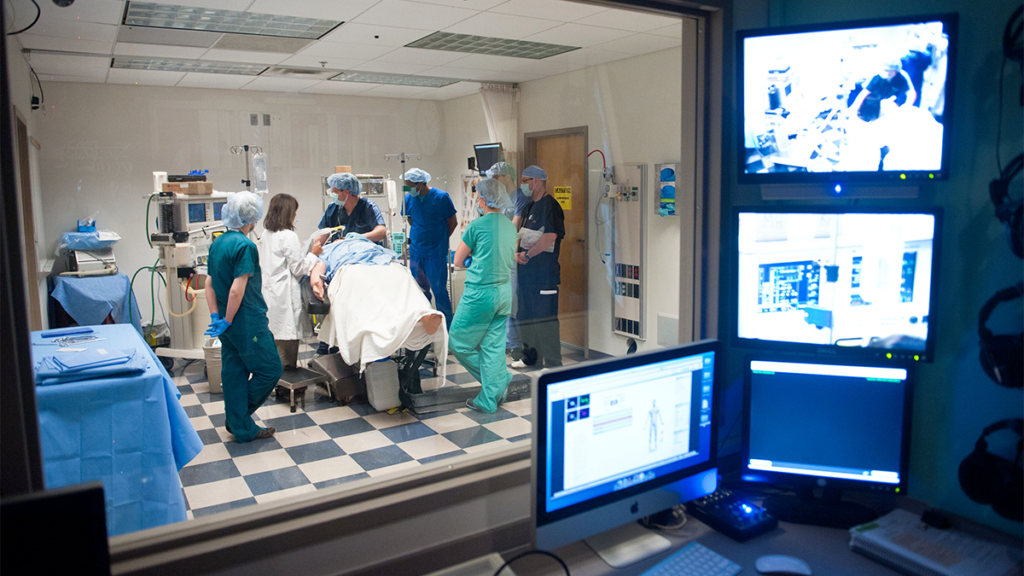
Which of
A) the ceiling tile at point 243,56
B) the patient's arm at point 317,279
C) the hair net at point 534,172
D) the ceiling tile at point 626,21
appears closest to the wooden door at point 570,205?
the hair net at point 534,172

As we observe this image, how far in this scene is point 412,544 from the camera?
1.36 meters

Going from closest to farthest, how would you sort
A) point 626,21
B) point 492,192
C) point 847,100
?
point 847,100
point 626,21
point 492,192

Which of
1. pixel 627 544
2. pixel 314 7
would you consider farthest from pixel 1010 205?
pixel 314 7

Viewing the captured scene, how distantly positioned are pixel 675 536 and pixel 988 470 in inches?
26.9

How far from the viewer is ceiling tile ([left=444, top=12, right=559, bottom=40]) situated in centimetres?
350

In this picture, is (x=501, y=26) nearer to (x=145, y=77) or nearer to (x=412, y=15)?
(x=412, y=15)

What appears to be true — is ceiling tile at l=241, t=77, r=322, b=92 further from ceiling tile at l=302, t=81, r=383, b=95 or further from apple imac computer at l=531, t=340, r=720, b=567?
apple imac computer at l=531, t=340, r=720, b=567

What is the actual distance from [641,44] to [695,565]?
3650 millimetres

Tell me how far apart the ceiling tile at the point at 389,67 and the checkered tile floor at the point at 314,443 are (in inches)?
67.6

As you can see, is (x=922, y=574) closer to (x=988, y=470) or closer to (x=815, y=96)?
(x=988, y=470)

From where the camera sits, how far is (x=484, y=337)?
3.82 m

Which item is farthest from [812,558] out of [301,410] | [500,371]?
[301,410]

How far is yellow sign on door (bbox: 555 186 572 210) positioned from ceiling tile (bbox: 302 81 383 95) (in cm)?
185

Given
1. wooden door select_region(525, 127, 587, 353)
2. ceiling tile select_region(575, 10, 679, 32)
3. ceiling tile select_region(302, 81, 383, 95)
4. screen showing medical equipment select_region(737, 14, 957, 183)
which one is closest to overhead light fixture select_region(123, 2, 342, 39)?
ceiling tile select_region(302, 81, 383, 95)
